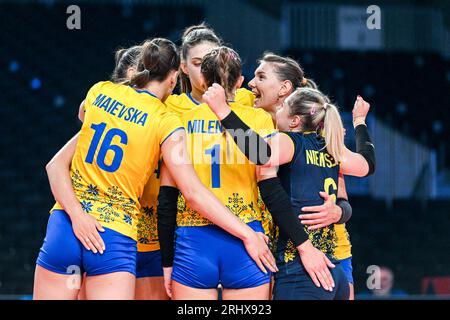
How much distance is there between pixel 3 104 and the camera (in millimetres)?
10469

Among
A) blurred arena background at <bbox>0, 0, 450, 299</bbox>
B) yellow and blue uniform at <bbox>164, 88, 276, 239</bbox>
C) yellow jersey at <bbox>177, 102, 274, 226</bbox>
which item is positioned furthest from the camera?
blurred arena background at <bbox>0, 0, 450, 299</bbox>

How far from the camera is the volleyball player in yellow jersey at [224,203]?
9.32 ft

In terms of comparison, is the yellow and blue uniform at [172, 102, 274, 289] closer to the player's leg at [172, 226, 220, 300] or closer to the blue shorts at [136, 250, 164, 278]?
the player's leg at [172, 226, 220, 300]

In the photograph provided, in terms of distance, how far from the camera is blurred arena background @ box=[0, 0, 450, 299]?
10391mm

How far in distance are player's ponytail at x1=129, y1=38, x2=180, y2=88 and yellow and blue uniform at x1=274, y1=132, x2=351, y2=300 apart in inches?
23.5

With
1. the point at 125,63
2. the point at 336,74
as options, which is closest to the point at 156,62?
the point at 125,63

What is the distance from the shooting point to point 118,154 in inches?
113

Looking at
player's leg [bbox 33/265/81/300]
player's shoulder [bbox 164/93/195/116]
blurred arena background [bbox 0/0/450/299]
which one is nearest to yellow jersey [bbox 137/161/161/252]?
player's shoulder [bbox 164/93/195/116]

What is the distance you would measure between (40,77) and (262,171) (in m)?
8.59

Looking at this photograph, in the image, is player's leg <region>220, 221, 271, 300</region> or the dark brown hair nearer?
player's leg <region>220, 221, 271, 300</region>

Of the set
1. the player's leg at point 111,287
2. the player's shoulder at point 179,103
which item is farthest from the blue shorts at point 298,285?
the player's shoulder at point 179,103

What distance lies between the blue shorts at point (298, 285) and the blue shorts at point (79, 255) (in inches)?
24.6

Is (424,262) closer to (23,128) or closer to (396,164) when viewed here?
(396,164)

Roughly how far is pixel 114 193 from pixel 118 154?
6.6 inches
